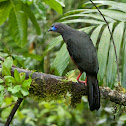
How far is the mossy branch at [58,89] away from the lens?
6.82ft

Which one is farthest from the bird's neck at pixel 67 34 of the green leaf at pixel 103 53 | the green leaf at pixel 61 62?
the green leaf at pixel 103 53

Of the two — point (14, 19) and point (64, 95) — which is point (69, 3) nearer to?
point (14, 19)

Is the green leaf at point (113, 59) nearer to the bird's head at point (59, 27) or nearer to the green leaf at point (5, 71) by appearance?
the bird's head at point (59, 27)

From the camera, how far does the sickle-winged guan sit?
215cm

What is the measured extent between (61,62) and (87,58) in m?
0.28

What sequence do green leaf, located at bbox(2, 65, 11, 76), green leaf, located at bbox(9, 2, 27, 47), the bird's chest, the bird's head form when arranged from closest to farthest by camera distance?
1. green leaf, located at bbox(2, 65, 11, 76)
2. the bird's chest
3. the bird's head
4. green leaf, located at bbox(9, 2, 27, 47)

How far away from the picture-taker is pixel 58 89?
2238mm

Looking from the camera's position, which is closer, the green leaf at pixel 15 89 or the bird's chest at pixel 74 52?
the green leaf at pixel 15 89

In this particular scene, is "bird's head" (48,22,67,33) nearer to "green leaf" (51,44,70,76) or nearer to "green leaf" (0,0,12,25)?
"green leaf" (51,44,70,76)

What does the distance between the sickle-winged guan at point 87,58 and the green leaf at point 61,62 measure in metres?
0.09

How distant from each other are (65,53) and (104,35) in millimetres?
477

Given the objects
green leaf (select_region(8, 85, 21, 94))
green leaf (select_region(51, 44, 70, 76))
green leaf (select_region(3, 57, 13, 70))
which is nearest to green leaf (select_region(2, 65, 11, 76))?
green leaf (select_region(3, 57, 13, 70))

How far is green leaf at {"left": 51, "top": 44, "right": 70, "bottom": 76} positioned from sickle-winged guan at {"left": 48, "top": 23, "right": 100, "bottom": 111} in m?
0.09

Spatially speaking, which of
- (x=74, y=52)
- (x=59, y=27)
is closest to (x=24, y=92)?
(x=74, y=52)
